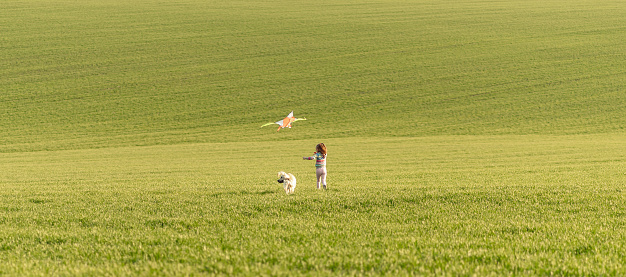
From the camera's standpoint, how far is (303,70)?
57.7 meters

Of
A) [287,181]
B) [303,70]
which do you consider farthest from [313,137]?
[287,181]

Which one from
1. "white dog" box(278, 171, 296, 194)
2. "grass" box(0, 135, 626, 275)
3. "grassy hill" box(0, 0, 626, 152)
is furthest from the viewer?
"grassy hill" box(0, 0, 626, 152)

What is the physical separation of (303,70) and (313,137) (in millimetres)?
21512

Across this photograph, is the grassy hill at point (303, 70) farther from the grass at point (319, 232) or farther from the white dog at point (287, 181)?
the grass at point (319, 232)

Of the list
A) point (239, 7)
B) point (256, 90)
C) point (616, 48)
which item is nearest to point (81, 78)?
point (256, 90)

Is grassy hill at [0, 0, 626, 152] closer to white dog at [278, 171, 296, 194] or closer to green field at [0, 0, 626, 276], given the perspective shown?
green field at [0, 0, 626, 276]

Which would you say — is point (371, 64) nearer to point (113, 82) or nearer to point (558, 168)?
point (113, 82)

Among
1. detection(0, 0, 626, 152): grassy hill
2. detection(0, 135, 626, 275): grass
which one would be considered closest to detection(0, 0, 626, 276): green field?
detection(0, 135, 626, 275): grass

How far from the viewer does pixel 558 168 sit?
1709cm

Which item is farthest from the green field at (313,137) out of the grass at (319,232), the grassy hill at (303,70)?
the grassy hill at (303,70)

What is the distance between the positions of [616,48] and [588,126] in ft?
97.5

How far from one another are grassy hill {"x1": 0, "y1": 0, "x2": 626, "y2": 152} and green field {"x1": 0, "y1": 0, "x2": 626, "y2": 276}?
36cm

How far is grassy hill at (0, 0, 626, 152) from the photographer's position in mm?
41844

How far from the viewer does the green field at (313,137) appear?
5406 mm
